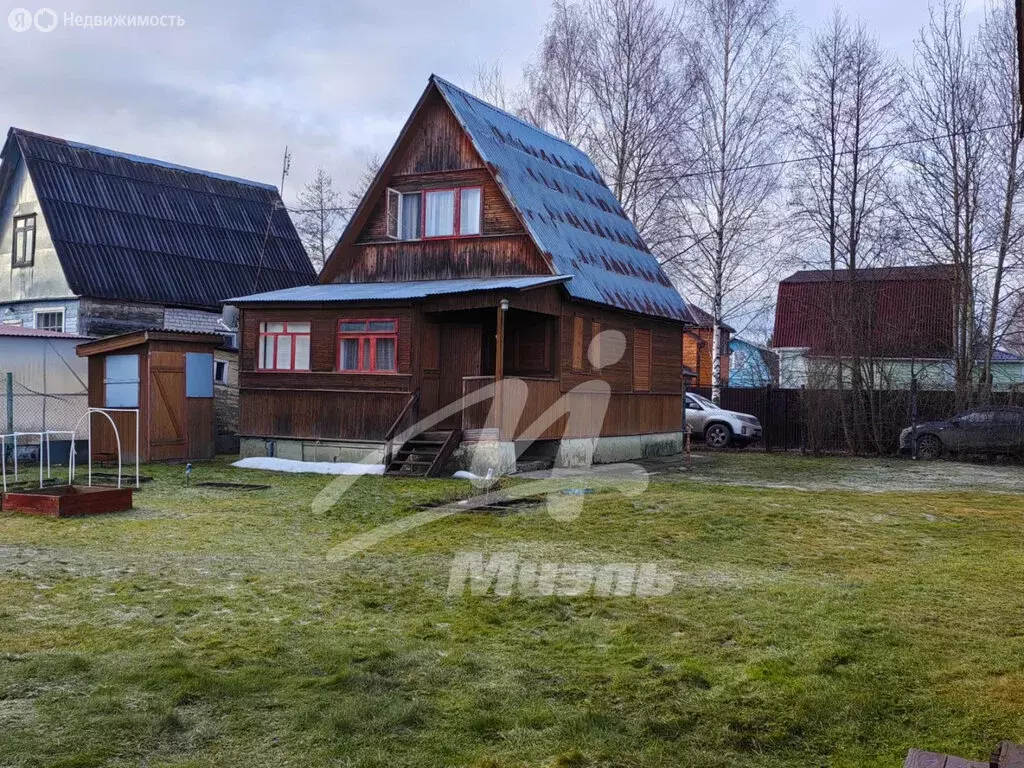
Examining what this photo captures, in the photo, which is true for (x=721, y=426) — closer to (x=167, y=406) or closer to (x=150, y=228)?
(x=167, y=406)

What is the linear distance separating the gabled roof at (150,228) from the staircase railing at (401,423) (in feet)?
34.1

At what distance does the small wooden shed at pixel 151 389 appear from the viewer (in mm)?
19219

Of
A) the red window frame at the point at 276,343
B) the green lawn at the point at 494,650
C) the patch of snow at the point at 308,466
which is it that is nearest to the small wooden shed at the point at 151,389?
the red window frame at the point at 276,343

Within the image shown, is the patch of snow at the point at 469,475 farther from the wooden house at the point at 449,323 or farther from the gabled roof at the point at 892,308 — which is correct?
the gabled roof at the point at 892,308

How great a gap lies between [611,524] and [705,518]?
121 cm

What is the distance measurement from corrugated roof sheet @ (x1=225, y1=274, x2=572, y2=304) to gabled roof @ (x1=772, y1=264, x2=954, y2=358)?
1165 centimetres

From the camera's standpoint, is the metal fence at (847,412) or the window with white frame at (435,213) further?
the metal fence at (847,412)

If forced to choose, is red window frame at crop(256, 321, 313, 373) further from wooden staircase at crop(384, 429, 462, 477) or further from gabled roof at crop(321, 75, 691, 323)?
wooden staircase at crop(384, 429, 462, 477)

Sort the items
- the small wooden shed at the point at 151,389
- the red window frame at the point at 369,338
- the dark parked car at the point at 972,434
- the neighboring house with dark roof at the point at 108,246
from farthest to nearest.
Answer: the neighboring house with dark roof at the point at 108,246 < the dark parked car at the point at 972,434 < the small wooden shed at the point at 151,389 < the red window frame at the point at 369,338

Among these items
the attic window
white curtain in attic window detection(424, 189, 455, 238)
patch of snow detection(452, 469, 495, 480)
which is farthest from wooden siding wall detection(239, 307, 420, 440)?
the attic window

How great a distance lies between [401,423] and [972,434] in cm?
1464

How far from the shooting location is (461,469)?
1767cm

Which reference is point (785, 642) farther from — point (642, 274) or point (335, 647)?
point (642, 274)

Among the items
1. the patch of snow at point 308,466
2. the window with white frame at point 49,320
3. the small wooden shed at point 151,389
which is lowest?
the patch of snow at point 308,466
